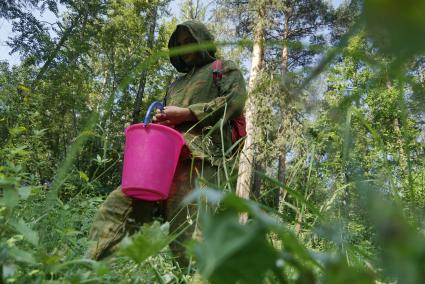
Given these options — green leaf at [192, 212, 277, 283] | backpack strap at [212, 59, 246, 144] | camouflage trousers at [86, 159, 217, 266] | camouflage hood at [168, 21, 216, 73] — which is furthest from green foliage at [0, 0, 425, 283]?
camouflage hood at [168, 21, 216, 73]

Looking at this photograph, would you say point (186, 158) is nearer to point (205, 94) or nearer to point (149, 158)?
point (149, 158)

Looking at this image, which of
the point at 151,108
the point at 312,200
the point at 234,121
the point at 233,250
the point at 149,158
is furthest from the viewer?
the point at 234,121

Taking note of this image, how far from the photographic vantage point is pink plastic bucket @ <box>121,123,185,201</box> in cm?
200

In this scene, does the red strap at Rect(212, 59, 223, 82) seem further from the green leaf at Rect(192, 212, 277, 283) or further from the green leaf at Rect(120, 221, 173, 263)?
the green leaf at Rect(192, 212, 277, 283)

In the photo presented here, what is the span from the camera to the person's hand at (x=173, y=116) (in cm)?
238

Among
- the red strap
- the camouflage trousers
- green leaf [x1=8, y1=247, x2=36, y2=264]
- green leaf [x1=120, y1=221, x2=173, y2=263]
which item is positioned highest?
the red strap

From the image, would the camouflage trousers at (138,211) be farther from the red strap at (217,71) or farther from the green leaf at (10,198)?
the green leaf at (10,198)

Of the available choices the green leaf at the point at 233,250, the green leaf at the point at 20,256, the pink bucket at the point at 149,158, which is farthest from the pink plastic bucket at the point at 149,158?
the green leaf at the point at 233,250

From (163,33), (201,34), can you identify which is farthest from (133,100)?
(201,34)

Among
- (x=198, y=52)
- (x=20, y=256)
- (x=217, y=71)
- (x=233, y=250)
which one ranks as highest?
(x=198, y=52)

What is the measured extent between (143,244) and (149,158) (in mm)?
1397

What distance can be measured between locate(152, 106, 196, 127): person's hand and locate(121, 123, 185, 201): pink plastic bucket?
1.07ft

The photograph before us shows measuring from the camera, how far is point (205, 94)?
2670 millimetres

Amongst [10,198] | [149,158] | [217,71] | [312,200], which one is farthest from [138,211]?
[10,198]
